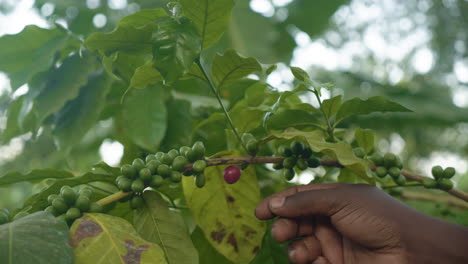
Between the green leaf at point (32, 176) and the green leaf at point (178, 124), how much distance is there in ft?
1.42

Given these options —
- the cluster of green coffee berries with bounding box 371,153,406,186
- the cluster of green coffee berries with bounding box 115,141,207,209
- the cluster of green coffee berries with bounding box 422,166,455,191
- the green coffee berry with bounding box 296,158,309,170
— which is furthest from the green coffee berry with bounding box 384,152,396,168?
the cluster of green coffee berries with bounding box 115,141,207,209

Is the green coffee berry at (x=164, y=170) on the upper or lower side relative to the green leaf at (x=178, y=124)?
upper

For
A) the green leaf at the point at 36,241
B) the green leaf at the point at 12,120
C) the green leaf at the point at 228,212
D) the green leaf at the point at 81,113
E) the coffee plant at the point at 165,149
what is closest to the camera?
the green leaf at the point at 36,241

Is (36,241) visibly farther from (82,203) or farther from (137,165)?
(137,165)

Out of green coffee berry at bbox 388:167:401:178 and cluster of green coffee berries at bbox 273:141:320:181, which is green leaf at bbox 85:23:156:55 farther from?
green coffee berry at bbox 388:167:401:178

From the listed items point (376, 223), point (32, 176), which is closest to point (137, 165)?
point (32, 176)

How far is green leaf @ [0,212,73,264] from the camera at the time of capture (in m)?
0.63

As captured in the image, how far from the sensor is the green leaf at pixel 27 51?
4.14 feet

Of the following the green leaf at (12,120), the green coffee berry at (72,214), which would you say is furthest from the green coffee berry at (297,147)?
the green leaf at (12,120)

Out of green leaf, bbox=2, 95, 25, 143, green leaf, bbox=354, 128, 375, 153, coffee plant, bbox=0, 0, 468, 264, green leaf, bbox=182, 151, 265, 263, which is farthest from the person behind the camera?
green leaf, bbox=2, 95, 25, 143

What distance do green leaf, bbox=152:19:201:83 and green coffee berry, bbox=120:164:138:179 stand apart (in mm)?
217

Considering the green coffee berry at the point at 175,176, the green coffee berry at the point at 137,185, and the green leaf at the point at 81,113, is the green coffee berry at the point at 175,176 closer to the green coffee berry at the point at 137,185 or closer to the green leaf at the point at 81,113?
the green coffee berry at the point at 137,185

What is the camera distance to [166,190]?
1.04 meters

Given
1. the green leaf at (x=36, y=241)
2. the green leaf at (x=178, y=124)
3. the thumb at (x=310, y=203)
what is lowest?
the green leaf at (x=178, y=124)
